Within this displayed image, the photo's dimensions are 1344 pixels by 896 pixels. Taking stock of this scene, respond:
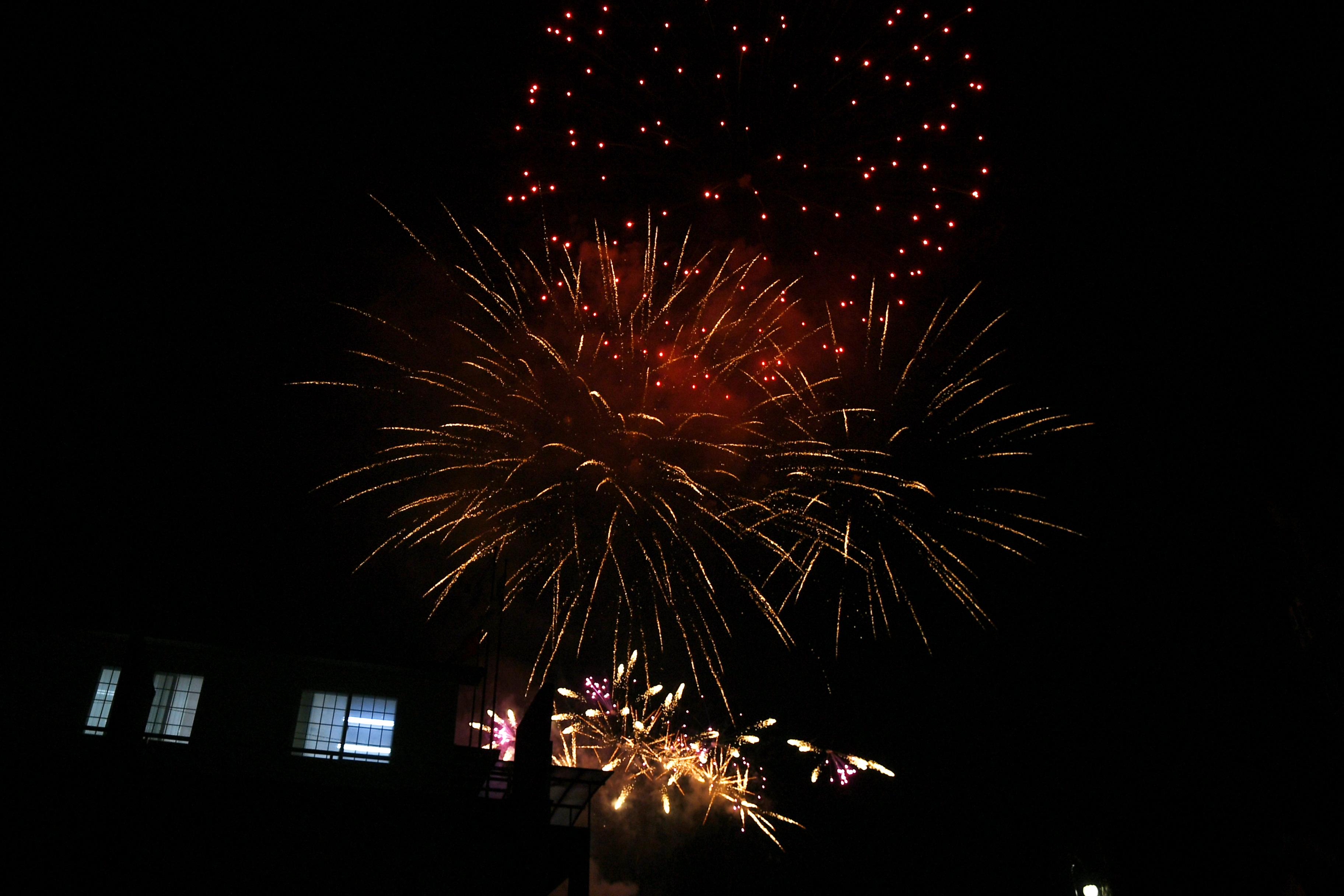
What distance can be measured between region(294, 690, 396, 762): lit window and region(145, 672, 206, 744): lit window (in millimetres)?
1732

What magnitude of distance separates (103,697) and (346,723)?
3.93m

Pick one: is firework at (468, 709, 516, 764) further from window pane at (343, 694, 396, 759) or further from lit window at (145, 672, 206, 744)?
lit window at (145, 672, 206, 744)

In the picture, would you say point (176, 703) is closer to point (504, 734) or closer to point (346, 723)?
point (346, 723)

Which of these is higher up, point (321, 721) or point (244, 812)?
point (321, 721)

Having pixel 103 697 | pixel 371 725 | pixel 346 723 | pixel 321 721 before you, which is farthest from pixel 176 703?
pixel 371 725

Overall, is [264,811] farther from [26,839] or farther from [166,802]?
[26,839]

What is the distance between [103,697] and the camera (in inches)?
563

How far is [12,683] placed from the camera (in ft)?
45.1

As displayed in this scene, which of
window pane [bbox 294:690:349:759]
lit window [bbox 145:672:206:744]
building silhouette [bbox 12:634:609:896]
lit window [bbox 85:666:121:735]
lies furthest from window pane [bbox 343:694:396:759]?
lit window [bbox 85:666:121:735]

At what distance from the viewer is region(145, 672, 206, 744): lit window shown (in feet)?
48.1

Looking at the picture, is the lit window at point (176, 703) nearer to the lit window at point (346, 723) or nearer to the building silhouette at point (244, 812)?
the building silhouette at point (244, 812)

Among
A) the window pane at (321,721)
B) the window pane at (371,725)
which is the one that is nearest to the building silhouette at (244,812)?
the window pane at (321,721)

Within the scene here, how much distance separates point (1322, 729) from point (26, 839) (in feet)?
54.7

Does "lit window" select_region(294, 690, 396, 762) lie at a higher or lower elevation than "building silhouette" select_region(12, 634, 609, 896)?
higher
